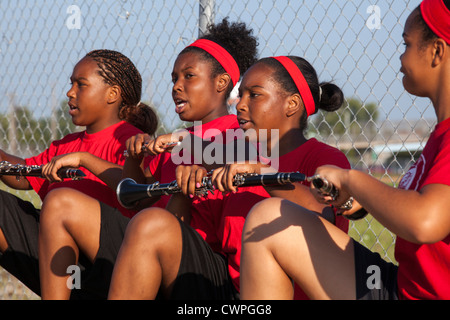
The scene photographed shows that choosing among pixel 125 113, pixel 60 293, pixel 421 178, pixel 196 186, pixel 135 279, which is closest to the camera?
pixel 421 178

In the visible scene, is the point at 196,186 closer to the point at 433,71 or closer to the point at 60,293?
the point at 60,293

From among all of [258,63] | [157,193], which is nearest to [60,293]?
[157,193]

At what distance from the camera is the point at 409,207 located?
147 cm

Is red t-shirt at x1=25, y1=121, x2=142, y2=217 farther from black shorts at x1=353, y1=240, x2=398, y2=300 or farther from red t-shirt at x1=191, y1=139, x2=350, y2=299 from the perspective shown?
black shorts at x1=353, y1=240, x2=398, y2=300

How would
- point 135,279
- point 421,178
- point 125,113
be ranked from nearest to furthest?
point 421,178 < point 135,279 < point 125,113

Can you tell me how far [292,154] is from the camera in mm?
2367

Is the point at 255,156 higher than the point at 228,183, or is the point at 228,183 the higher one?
the point at 255,156

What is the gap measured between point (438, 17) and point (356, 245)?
2.15ft

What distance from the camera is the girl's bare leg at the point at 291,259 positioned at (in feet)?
5.53

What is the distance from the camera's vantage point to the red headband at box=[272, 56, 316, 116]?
254 centimetres

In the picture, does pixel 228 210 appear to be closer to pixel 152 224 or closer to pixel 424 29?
pixel 152 224

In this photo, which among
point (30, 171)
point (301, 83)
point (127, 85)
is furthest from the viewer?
→ point (127, 85)

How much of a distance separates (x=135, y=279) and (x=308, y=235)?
22.0 inches

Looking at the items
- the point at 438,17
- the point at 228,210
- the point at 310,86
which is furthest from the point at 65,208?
the point at 438,17
